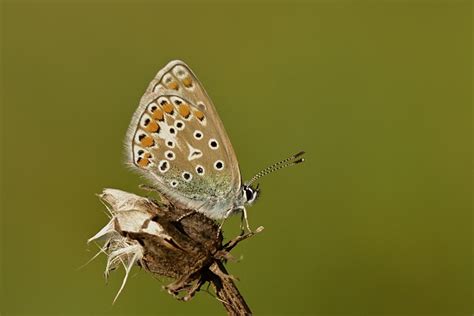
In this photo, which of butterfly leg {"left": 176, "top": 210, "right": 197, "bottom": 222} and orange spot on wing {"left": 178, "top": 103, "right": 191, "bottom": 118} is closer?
butterfly leg {"left": 176, "top": 210, "right": 197, "bottom": 222}

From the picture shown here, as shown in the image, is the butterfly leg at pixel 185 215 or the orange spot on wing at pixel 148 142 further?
the orange spot on wing at pixel 148 142

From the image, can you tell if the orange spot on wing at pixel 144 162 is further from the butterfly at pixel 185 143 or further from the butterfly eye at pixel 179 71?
the butterfly eye at pixel 179 71

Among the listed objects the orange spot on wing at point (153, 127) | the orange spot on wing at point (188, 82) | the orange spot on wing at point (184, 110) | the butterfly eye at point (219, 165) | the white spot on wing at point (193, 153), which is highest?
the orange spot on wing at point (188, 82)

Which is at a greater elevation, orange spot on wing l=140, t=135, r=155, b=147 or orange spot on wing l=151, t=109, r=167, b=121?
orange spot on wing l=151, t=109, r=167, b=121

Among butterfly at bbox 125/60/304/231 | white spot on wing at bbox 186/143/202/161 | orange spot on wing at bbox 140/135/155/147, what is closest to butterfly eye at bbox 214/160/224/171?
butterfly at bbox 125/60/304/231

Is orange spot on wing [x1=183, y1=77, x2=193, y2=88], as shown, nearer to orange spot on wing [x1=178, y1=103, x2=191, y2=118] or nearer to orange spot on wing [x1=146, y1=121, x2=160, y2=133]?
orange spot on wing [x1=178, y1=103, x2=191, y2=118]

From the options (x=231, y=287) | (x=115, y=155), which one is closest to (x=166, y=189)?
(x=231, y=287)

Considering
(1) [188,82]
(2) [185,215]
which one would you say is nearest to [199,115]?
(1) [188,82]

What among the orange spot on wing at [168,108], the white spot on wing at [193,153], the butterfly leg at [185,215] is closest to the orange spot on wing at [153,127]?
the orange spot on wing at [168,108]
